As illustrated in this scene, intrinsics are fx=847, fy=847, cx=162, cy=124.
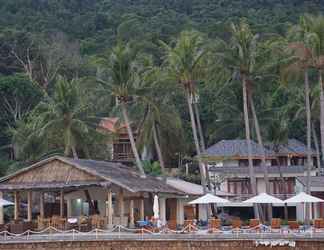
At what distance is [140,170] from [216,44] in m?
9.73

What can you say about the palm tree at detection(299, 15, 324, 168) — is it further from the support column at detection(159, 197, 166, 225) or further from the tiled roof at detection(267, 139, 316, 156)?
the tiled roof at detection(267, 139, 316, 156)

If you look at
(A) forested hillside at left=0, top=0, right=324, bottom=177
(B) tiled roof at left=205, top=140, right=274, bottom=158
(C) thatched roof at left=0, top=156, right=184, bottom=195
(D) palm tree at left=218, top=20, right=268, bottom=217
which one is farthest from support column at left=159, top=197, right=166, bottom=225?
(B) tiled roof at left=205, top=140, right=274, bottom=158

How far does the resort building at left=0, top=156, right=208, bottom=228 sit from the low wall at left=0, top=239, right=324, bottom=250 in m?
3.77

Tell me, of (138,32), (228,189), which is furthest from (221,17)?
(228,189)

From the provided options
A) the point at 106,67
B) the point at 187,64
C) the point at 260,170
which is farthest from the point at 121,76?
the point at 260,170

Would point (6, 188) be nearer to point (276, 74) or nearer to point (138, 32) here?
point (276, 74)

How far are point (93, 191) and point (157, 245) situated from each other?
12144mm

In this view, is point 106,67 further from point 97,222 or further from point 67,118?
point 97,222

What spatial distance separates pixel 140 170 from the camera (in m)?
56.2

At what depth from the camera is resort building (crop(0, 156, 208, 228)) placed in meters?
45.8

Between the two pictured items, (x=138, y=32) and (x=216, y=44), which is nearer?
(x=216, y=44)

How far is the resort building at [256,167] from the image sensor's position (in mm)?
66812

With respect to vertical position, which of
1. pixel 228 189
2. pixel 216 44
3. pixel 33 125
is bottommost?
pixel 228 189

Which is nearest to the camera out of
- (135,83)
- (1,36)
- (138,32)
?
(135,83)
